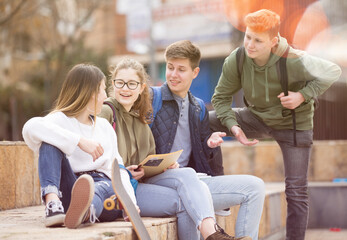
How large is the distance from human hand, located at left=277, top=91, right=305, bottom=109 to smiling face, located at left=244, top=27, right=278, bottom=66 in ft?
1.21

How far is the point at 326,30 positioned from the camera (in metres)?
11.2

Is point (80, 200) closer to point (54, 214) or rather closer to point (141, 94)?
point (54, 214)

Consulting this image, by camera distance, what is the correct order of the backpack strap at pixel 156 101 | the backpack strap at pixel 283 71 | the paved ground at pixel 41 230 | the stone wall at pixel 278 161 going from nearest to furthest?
1. the paved ground at pixel 41 230
2. the backpack strap at pixel 156 101
3. the backpack strap at pixel 283 71
4. the stone wall at pixel 278 161

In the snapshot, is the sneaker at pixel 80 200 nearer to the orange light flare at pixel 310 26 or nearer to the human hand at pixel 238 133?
the human hand at pixel 238 133

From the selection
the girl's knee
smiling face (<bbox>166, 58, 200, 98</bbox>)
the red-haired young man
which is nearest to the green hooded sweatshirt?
the red-haired young man

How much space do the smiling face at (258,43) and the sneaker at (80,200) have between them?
196cm

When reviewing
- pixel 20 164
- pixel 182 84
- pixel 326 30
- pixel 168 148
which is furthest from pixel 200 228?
pixel 326 30

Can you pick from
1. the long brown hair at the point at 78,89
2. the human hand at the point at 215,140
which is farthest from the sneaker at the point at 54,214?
the human hand at the point at 215,140

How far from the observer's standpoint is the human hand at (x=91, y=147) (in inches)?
127

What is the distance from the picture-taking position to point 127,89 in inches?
152

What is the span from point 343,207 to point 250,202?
3971mm

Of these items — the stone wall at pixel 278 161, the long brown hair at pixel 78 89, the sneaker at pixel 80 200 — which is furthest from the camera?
the stone wall at pixel 278 161

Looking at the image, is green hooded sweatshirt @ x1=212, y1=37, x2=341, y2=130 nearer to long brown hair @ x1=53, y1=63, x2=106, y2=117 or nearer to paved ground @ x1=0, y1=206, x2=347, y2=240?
long brown hair @ x1=53, y1=63, x2=106, y2=117

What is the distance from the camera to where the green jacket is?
3.80m
